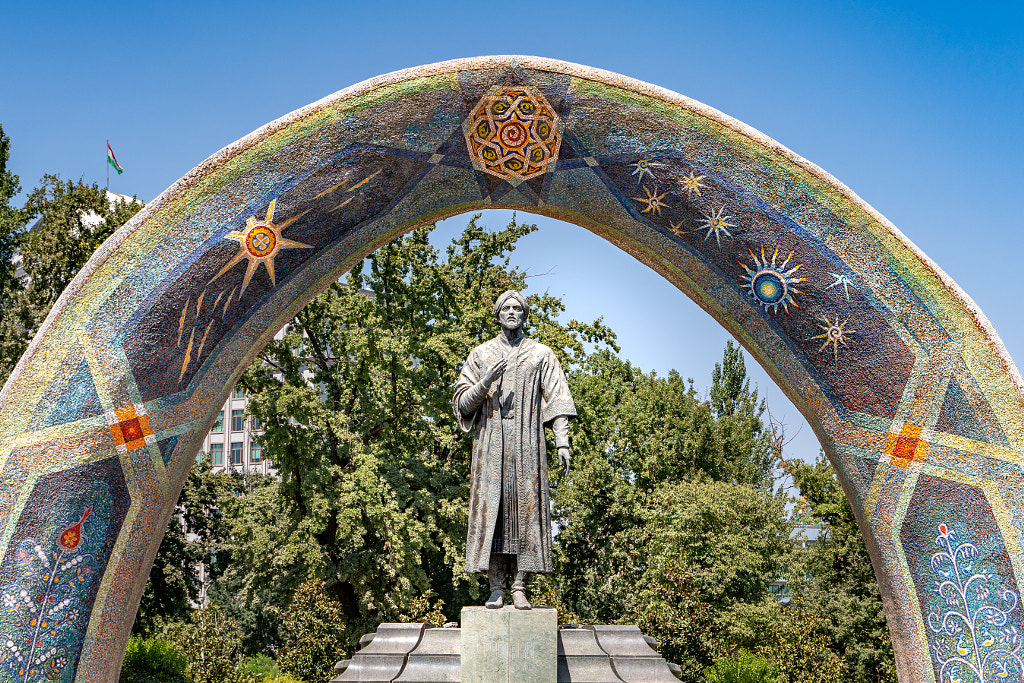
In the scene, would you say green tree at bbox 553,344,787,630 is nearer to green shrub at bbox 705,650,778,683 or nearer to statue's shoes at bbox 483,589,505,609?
green shrub at bbox 705,650,778,683

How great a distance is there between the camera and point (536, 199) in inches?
346

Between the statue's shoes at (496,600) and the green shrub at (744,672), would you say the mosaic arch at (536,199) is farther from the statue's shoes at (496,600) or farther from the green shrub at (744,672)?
the green shrub at (744,672)

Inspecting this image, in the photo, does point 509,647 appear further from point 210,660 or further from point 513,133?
point 210,660

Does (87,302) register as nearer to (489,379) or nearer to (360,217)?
(360,217)

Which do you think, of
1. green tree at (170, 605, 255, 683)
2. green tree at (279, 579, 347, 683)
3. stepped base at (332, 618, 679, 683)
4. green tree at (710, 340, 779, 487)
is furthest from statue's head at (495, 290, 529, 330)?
green tree at (710, 340, 779, 487)

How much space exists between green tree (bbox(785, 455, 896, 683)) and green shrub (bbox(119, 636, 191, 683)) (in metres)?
14.4

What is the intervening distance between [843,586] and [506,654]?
786 inches

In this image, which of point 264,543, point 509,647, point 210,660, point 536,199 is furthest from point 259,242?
point 264,543

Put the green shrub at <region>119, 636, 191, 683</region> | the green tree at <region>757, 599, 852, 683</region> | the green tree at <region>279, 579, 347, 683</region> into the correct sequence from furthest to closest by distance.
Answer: the green tree at <region>757, 599, 852, 683</region> < the green shrub at <region>119, 636, 191, 683</region> < the green tree at <region>279, 579, 347, 683</region>

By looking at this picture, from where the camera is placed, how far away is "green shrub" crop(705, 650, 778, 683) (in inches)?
619

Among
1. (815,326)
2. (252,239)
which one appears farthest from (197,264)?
(815,326)

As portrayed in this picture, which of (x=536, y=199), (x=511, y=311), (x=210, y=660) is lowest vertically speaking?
(x=210, y=660)

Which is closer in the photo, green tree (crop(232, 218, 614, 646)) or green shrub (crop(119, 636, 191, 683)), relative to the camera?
green shrub (crop(119, 636, 191, 683))

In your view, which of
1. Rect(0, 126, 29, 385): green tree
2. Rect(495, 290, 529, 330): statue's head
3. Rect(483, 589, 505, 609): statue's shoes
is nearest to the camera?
Rect(483, 589, 505, 609): statue's shoes
